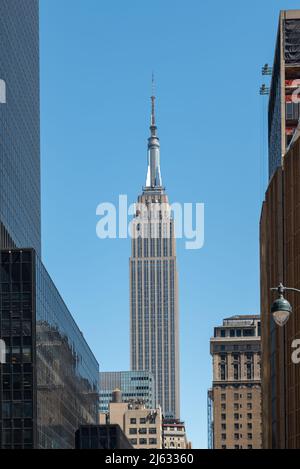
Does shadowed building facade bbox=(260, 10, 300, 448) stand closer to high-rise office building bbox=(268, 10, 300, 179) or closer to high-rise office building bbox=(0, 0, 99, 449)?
high-rise office building bbox=(268, 10, 300, 179)

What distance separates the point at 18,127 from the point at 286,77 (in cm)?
5183

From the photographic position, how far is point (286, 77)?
451ft

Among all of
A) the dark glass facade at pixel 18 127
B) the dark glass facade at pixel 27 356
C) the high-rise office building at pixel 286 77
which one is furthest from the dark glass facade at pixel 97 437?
the high-rise office building at pixel 286 77

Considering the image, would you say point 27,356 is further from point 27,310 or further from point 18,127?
point 18,127

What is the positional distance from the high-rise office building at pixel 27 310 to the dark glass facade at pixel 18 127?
0.13 m

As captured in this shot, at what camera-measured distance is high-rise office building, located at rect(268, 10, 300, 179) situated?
134875mm

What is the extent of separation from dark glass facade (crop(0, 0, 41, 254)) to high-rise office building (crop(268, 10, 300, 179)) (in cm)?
3655

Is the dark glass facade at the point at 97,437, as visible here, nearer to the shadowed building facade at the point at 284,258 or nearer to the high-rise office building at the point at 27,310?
the high-rise office building at the point at 27,310

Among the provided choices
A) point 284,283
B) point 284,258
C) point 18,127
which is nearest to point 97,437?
point 18,127

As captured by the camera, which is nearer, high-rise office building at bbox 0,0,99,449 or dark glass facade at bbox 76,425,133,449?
high-rise office building at bbox 0,0,99,449

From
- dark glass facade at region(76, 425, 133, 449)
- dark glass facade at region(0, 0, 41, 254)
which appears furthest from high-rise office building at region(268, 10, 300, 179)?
dark glass facade at region(76, 425, 133, 449)
